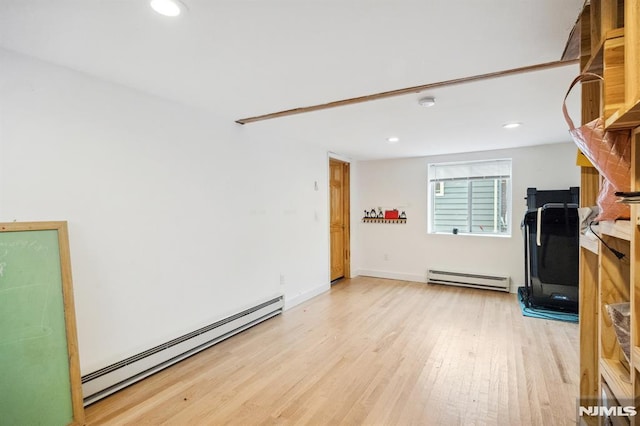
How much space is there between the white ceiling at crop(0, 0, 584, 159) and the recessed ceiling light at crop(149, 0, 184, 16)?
0.12ft

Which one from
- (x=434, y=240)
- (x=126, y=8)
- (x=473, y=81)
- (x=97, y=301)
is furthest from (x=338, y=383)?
(x=434, y=240)

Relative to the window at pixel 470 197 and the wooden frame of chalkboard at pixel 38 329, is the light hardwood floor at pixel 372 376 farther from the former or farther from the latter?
the window at pixel 470 197

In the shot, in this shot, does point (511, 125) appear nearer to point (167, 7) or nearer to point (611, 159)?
point (611, 159)

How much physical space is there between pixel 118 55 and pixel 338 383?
255cm

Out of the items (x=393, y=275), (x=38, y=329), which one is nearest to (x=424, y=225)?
(x=393, y=275)

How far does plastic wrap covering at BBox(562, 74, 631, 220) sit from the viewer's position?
93 cm

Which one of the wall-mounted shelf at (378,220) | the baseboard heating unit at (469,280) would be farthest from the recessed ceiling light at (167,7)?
the baseboard heating unit at (469,280)

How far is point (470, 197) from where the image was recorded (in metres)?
4.97

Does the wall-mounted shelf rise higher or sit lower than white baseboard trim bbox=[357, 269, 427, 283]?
higher

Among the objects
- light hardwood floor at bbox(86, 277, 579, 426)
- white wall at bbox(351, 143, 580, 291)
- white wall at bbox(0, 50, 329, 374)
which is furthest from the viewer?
white wall at bbox(351, 143, 580, 291)

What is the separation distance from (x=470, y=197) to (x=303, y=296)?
307 cm

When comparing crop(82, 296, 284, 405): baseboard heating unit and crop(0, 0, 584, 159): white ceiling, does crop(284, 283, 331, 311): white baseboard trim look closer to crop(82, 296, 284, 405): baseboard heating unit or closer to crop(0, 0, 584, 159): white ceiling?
crop(82, 296, 284, 405): baseboard heating unit

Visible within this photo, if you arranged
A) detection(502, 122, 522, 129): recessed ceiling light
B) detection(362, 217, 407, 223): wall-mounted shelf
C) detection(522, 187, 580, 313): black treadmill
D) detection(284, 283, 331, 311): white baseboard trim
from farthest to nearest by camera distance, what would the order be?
detection(362, 217, 407, 223): wall-mounted shelf
detection(284, 283, 331, 311): white baseboard trim
detection(522, 187, 580, 313): black treadmill
detection(502, 122, 522, 129): recessed ceiling light

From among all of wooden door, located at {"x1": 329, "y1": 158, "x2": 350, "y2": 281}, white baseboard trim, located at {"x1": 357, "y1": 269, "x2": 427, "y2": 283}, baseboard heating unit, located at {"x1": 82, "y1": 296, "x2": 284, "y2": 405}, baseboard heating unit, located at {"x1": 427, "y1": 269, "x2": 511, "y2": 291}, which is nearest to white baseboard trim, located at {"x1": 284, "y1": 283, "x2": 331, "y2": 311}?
baseboard heating unit, located at {"x1": 82, "y1": 296, "x2": 284, "y2": 405}
